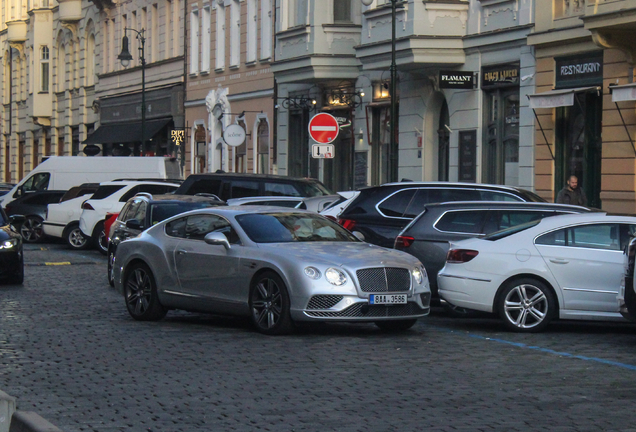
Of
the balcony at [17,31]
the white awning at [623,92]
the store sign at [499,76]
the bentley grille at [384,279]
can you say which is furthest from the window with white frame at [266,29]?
the balcony at [17,31]

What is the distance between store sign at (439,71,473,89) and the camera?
27.8 meters

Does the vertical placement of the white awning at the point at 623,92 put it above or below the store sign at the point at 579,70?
below

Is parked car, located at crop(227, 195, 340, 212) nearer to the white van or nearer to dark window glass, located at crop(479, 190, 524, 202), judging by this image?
dark window glass, located at crop(479, 190, 524, 202)

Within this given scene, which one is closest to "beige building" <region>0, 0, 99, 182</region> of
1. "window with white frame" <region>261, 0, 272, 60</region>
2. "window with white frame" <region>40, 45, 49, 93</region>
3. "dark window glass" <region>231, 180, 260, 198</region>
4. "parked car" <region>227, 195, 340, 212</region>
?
"window with white frame" <region>40, 45, 49, 93</region>

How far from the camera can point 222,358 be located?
11.1m

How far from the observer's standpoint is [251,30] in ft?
141

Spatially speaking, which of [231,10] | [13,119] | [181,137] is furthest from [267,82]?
[13,119]

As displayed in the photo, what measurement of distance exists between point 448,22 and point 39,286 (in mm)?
13713

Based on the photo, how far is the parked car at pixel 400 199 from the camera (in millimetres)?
17047

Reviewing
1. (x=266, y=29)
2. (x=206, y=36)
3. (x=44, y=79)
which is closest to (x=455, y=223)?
(x=266, y=29)

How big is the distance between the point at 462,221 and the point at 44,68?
60.2 metres

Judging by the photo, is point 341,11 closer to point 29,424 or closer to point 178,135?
point 178,135

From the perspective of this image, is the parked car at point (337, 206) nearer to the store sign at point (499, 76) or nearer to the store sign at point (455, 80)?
the store sign at point (499, 76)

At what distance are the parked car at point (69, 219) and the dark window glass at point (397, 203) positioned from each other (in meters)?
13.8
